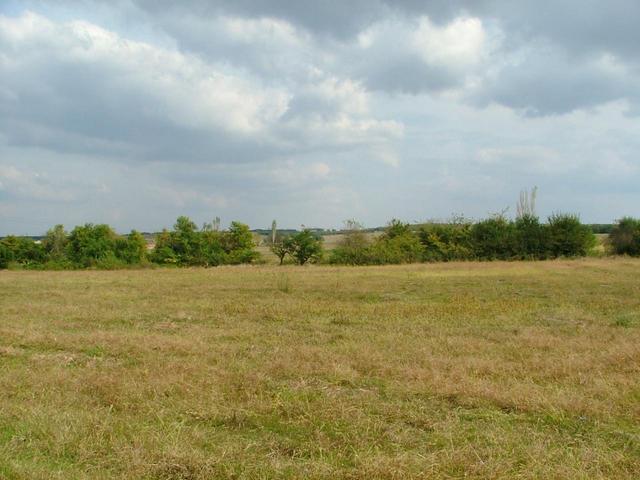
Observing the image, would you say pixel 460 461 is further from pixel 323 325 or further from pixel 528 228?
pixel 528 228

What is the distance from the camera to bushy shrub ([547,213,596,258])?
3866cm

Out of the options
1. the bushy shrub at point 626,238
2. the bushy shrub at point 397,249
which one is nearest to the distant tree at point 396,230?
the bushy shrub at point 397,249

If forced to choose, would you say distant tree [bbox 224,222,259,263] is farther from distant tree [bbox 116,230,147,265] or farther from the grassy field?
the grassy field

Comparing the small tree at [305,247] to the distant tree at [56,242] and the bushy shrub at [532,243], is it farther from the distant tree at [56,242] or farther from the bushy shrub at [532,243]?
the distant tree at [56,242]

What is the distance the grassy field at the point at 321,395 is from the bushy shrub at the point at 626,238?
34.6m

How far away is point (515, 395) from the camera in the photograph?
5449 millimetres

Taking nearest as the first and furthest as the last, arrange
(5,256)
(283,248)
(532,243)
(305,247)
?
1. (532,243)
2. (5,256)
3. (305,247)
4. (283,248)

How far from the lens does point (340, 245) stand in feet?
139

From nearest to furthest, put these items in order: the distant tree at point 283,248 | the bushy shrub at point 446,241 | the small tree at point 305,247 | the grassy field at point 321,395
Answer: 1. the grassy field at point 321,395
2. the bushy shrub at point 446,241
3. the small tree at point 305,247
4. the distant tree at point 283,248

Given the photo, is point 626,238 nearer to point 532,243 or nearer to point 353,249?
point 532,243

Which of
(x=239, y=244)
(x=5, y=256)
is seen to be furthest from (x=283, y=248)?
(x=5, y=256)

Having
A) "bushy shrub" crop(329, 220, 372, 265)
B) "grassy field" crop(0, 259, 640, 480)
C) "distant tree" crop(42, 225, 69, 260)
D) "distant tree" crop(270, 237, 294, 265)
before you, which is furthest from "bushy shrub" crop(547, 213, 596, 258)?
A: "distant tree" crop(42, 225, 69, 260)

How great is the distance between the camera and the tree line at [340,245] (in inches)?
1528

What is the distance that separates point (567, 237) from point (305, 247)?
19.7 m
